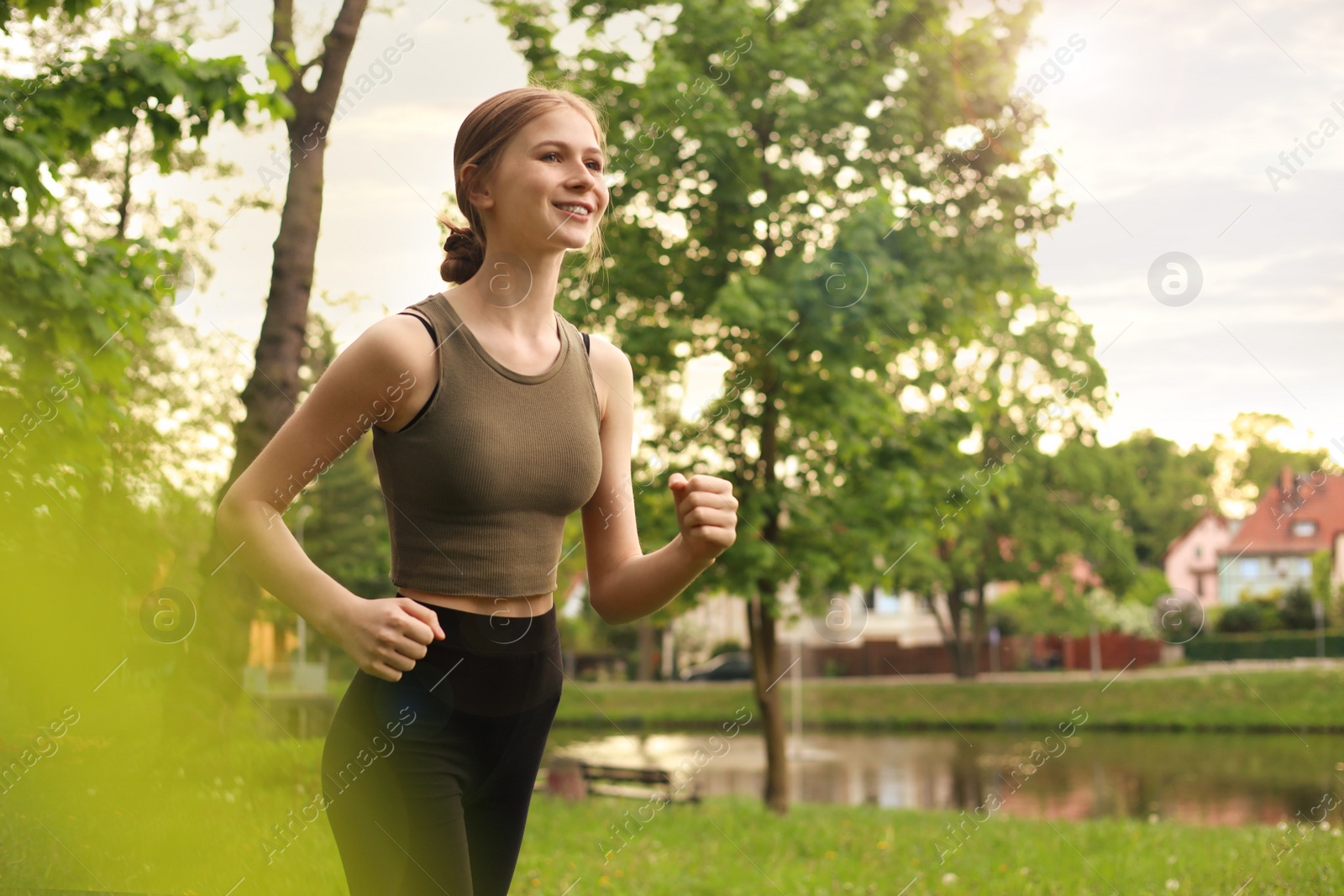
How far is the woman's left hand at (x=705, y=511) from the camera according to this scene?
72.2 inches

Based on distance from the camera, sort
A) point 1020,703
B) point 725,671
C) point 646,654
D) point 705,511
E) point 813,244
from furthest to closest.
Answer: point 646,654, point 725,671, point 1020,703, point 813,244, point 705,511

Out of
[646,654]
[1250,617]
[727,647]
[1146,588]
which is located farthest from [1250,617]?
[646,654]

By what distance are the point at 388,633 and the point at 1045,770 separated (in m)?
25.6

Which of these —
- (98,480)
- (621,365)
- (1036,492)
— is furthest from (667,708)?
(621,365)

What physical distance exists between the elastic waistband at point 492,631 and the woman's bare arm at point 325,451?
106mm

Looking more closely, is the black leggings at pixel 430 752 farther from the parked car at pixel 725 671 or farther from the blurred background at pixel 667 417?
the parked car at pixel 725 671

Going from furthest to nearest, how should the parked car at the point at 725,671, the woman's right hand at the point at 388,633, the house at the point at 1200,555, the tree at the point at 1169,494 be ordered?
the house at the point at 1200,555
the tree at the point at 1169,494
the parked car at the point at 725,671
the woman's right hand at the point at 388,633

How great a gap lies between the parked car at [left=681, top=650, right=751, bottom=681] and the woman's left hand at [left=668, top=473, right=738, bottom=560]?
47.4m

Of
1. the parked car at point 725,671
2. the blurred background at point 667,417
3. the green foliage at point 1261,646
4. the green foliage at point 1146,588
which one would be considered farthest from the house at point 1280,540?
the blurred background at point 667,417

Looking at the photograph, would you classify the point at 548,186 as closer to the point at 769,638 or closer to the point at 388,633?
the point at 388,633

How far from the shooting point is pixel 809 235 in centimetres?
1138

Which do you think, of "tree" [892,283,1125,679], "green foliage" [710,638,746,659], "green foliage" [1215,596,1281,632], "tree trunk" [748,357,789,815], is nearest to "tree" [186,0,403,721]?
"tree trunk" [748,357,789,815]

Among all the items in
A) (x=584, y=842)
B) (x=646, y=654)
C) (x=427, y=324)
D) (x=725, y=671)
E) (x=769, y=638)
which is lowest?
(x=725, y=671)

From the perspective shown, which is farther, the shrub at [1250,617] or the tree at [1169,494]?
the tree at [1169,494]
